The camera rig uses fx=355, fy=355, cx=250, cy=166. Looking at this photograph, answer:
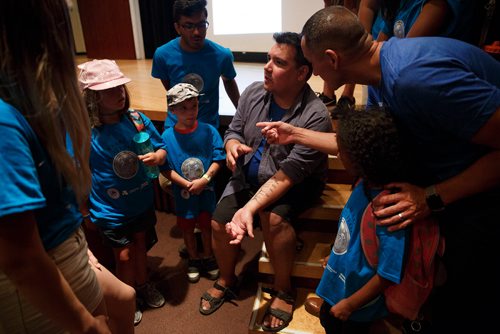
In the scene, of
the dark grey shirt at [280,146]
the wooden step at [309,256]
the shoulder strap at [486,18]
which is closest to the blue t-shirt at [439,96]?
the shoulder strap at [486,18]

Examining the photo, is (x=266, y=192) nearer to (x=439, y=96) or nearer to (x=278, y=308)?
(x=278, y=308)

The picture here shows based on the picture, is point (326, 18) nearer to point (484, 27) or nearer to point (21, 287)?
point (484, 27)

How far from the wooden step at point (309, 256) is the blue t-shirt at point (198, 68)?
1.02m

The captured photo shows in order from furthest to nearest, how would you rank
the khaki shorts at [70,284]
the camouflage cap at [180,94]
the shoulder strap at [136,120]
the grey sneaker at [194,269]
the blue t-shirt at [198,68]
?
the blue t-shirt at [198,68] → the grey sneaker at [194,269] → the camouflage cap at [180,94] → the shoulder strap at [136,120] → the khaki shorts at [70,284]

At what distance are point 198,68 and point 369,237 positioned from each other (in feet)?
5.26

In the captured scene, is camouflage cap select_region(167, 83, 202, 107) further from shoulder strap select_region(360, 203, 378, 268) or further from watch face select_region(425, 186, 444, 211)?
watch face select_region(425, 186, 444, 211)

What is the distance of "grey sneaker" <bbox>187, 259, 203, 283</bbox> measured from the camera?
2139 millimetres

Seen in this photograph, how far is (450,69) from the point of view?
2.93 feet

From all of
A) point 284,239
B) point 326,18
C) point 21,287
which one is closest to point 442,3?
point 326,18

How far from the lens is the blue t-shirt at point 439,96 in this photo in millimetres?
883

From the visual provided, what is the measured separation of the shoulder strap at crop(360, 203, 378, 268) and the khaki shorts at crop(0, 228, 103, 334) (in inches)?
31.2

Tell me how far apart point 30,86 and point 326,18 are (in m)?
0.94

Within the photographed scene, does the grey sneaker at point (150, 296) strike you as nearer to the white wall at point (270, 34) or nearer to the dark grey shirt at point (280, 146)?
the dark grey shirt at point (280, 146)

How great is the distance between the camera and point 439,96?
0.90 m
